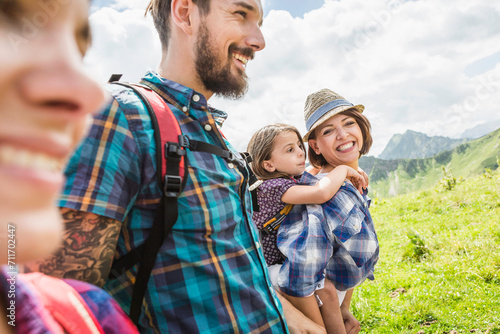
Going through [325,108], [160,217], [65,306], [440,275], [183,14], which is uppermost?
[183,14]

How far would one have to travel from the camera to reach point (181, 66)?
2.27 m

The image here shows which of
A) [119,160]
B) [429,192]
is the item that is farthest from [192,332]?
[429,192]

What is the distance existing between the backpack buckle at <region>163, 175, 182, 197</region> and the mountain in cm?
14602

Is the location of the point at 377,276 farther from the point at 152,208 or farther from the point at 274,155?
the point at 152,208

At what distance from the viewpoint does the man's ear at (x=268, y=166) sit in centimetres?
367

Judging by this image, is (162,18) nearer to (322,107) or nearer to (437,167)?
(322,107)

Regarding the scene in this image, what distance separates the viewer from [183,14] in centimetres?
233

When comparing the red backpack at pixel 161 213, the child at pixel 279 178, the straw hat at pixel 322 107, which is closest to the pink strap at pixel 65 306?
the red backpack at pixel 161 213

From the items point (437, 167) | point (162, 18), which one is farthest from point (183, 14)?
point (437, 167)

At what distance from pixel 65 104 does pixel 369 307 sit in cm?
679

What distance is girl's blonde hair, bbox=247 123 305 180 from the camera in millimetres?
3660

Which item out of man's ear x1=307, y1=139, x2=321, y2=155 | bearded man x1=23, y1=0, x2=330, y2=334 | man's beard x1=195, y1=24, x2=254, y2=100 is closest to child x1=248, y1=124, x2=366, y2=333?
man's ear x1=307, y1=139, x2=321, y2=155

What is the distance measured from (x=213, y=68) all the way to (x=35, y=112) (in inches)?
82.4

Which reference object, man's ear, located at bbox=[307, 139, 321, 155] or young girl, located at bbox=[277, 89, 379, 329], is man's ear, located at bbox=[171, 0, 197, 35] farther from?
man's ear, located at bbox=[307, 139, 321, 155]
